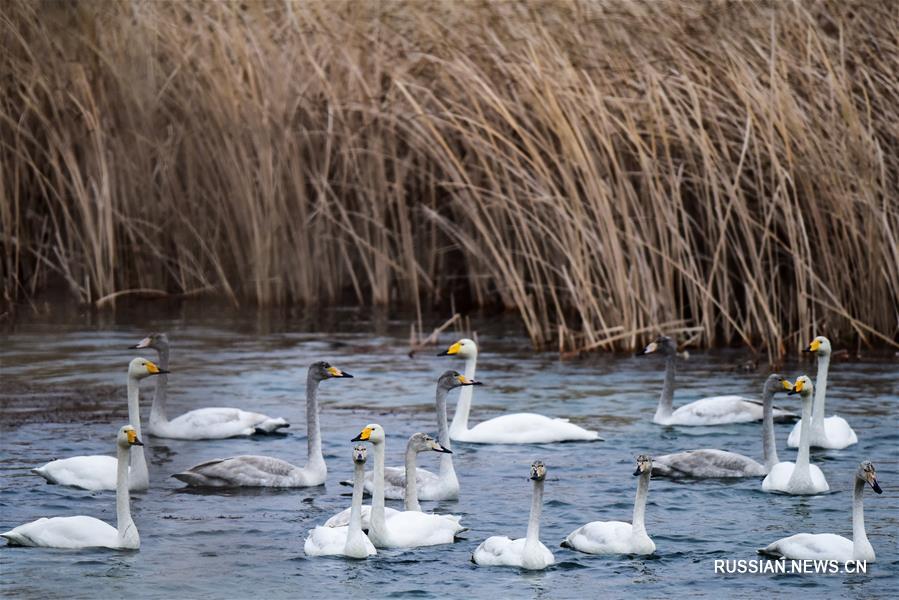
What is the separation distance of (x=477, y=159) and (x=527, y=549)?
938 centimetres

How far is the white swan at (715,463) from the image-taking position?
10.8 meters

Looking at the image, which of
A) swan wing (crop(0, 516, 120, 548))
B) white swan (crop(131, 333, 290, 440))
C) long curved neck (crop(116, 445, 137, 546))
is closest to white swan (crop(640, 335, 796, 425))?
white swan (crop(131, 333, 290, 440))

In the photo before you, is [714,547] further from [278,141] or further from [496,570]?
[278,141]

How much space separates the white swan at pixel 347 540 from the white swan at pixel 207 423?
3.45 metres

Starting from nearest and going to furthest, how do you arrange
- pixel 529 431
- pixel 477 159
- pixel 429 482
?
pixel 429 482, pixel 529 431, pixel 477 159

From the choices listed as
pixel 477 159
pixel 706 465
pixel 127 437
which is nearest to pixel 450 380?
pixel 706 465

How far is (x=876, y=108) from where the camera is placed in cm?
1504

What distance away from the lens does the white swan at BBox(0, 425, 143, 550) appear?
8797mm

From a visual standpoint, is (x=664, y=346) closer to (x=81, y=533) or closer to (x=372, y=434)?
(x=372, y=434)

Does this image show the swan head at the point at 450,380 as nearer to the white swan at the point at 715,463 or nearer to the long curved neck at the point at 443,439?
the long curved neck at the point at 443,439

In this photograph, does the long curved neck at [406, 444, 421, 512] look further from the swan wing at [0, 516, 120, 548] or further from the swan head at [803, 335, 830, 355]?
the swan head at [803, 335, 830, 355]

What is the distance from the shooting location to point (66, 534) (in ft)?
28.9

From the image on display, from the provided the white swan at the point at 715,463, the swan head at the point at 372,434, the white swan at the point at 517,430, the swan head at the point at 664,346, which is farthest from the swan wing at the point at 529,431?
the swan head at the point at 372,434

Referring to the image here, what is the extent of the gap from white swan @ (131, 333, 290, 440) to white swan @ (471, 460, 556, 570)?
4.02 m
